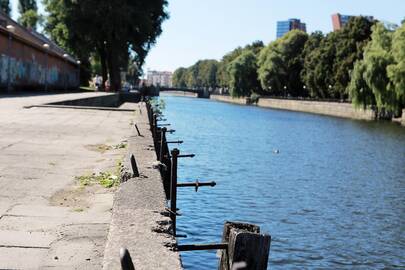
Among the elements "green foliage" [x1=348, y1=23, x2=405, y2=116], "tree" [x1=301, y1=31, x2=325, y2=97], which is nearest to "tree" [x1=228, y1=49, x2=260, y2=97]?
"tree" [x1=301, y1=31, x2=325, y2=97]

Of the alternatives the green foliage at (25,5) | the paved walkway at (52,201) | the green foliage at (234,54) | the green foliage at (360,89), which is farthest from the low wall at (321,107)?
the paved walkway at (52,201)

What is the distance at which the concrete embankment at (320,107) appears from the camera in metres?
71.8

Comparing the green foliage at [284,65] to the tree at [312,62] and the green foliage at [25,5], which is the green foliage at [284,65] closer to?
the tree at [312,62]

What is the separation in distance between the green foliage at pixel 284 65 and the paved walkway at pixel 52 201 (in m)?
103

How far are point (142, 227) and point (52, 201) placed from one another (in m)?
2.54

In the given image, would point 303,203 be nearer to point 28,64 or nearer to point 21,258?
point 21,258

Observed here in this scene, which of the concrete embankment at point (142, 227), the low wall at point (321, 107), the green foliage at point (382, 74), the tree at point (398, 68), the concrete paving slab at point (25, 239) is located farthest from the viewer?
the low wall at point (321, 107)

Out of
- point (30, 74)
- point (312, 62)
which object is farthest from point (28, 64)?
point (312, 62)

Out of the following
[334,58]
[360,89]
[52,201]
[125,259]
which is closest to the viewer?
[125,259]

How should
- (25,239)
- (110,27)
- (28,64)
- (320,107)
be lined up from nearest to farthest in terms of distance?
(25,239) → (28,64) → (110,27) → (320,107)

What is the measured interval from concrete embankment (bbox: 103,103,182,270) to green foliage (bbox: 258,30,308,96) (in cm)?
10773

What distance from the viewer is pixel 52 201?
6.95 meters

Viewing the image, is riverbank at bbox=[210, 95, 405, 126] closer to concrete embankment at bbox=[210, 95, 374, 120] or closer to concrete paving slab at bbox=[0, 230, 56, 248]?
concrete embankment at bbox=[210, 95, 374, 120]

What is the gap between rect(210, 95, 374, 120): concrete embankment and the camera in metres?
71.8
